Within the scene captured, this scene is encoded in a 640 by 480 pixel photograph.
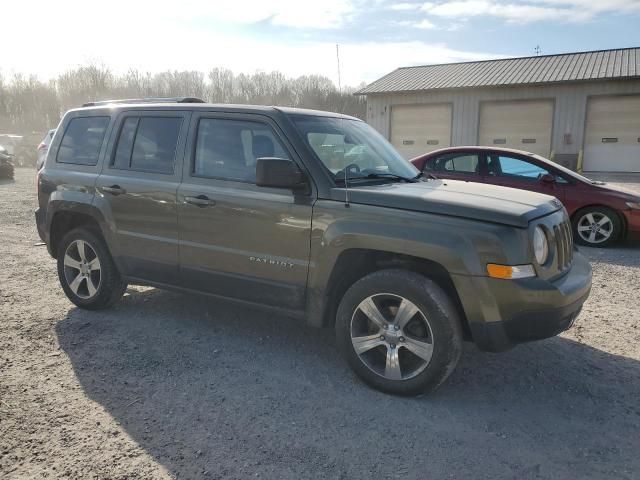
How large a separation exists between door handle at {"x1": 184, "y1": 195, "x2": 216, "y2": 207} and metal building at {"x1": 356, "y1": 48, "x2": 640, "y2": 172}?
21.2 m

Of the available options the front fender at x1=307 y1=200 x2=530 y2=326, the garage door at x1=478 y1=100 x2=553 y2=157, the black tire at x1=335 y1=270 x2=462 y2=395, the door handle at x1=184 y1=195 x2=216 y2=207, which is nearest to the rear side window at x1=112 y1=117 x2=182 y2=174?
the door handle at x1=184 y1=195 x2=216 y2=207

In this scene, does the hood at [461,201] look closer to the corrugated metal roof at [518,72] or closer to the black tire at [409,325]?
the black tire at [409,325]

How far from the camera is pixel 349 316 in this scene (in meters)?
3.51

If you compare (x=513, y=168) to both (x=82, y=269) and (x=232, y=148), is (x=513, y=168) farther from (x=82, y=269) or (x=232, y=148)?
A: (x=82, y=269)

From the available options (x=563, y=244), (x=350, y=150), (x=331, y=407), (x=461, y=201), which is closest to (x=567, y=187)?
(x=563, y=244)

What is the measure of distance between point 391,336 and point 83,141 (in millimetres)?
3506

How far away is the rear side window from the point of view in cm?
432

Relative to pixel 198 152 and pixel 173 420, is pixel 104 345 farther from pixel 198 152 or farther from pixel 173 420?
pixel 198 152

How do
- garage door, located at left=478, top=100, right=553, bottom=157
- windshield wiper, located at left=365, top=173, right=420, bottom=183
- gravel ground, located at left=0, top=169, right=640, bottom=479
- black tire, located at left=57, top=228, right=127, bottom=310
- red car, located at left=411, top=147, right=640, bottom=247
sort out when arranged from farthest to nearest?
garage door, located at left=478, top=100, right=553, bottom=157 < red car, located at left=411, top=147, right=640, bottom=247 < black tire, located at left=57, top=228, right=127, bottom=310 < windshield wiper, located at left=365, top=173, right=420, bottom=183 < gravel ground, located at left=0, top=169, right=640, bottom=479

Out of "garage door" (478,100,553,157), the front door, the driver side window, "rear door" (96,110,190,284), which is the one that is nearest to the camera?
the front door

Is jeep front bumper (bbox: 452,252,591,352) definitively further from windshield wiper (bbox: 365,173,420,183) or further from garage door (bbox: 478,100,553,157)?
garage door (bbox: 478,100,553,157)

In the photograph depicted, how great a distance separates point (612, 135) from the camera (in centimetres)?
2125

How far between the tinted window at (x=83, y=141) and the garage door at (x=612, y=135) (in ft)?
71.4

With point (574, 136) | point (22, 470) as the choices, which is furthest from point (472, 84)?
point (22, 470)
